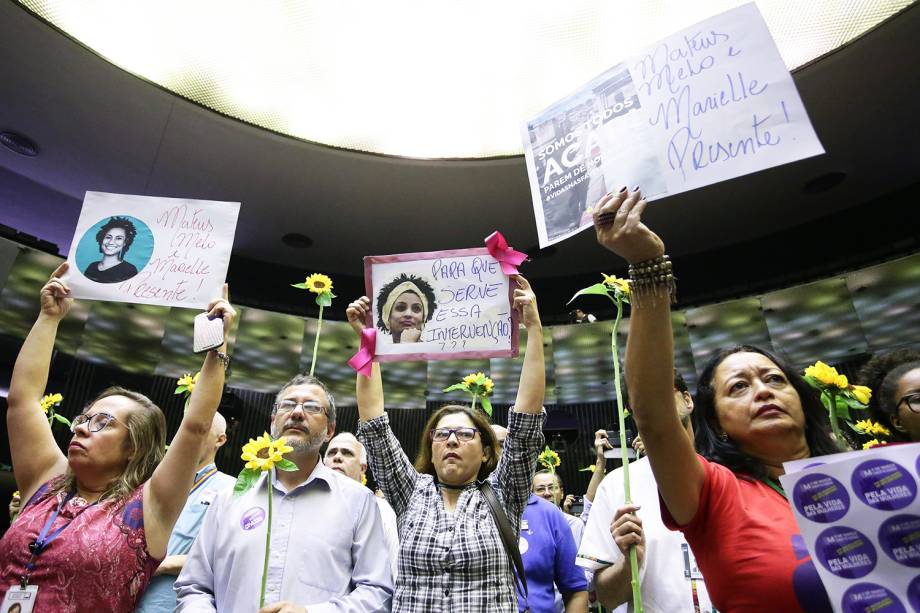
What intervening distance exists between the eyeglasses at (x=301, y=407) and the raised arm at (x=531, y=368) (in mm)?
674

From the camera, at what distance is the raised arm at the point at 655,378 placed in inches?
42.9

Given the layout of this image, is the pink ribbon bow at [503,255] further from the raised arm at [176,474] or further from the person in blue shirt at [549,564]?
the raised arm at [176,474]

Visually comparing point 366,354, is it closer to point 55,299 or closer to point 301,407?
point 301,407

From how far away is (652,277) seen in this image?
A: 3.61 feet

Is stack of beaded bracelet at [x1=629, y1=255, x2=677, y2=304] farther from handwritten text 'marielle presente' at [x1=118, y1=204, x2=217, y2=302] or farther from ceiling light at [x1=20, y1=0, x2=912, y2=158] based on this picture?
ceiling light at [x1=20, y1=0, x2=912, y2=158]

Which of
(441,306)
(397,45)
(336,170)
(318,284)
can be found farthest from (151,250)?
(336,170)

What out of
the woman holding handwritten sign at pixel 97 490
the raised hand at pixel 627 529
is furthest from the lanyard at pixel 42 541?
the raised hand at pixel 627 529

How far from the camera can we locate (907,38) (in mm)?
3785

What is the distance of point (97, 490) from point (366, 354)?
955mm

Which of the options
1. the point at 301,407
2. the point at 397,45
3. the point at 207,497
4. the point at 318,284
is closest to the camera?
the point at 301,407

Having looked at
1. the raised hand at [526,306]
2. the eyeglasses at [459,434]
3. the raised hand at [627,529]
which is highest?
the raised hand at [526,306]

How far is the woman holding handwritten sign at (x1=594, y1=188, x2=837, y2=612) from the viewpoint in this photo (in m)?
1.02

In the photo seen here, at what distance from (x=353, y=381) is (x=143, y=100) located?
4.30 metres

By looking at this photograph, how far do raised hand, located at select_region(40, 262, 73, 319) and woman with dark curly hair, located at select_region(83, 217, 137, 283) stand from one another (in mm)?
121
